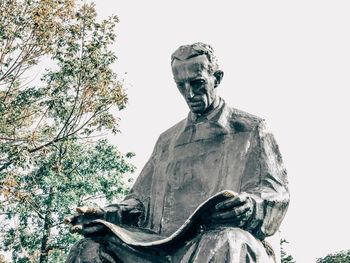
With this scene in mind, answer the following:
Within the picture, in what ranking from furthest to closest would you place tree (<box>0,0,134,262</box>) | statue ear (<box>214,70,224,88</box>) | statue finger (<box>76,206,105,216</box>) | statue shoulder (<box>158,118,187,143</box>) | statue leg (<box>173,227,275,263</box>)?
1. tree (<box>0,0,134,262</box>)
2. statue shoulder (<box>158,118,187,143</box>)
3. statue ear (<box>214,70,224,88</box>)
4. statue finger (<box>76,206,105,216</box>)
5. statue leg (<box>173,227,275,263</box>)

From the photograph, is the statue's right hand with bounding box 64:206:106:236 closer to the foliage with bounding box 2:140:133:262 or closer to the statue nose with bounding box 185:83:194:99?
the statue nose with bounding box 185:83:194:99

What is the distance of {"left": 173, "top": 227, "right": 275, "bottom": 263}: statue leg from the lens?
505 centimetres

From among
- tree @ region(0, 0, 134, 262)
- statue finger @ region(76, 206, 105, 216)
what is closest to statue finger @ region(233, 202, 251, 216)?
statue finger @ region(76, 206, 105, 216)

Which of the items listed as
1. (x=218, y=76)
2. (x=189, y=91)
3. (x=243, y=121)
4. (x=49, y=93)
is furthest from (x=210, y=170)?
(x=49, y=93)

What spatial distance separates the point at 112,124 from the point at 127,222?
8.60 m

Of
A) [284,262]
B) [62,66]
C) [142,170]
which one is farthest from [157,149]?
[284,262]

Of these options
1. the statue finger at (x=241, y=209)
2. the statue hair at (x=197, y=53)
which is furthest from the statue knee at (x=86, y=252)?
the statue hair at (x=197, y=53)

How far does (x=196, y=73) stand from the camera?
601 cm

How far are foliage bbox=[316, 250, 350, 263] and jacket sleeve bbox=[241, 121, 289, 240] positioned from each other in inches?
506

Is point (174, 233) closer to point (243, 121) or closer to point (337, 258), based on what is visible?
point (243, 121)

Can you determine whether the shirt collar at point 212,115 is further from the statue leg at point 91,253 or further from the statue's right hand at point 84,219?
the statue leg at point 91,253

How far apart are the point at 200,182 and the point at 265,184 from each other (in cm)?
54

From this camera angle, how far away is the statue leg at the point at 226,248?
5.05m

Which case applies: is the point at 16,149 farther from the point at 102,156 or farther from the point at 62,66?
the point at 102,156
